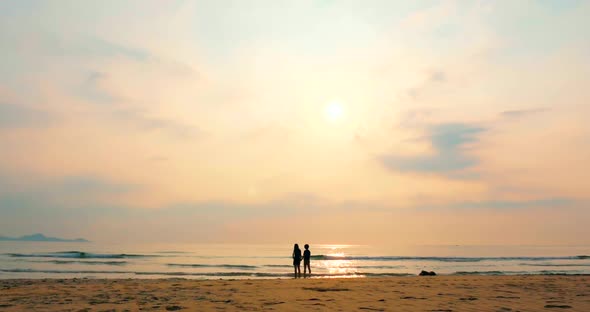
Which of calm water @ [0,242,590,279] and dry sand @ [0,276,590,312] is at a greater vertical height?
dry sand @ [0,276,590,312]

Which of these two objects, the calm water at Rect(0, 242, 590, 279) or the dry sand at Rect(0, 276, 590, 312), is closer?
the dry sand at Rect(0, 276, 590, 312)

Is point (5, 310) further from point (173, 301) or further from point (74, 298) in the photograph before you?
point (173, 301)

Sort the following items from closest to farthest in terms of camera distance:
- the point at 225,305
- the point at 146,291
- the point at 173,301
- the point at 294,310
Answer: the point at 294,310 → the point at 225,305 → the point at 173,301 → the point at 146,291

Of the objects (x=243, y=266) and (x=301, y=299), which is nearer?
(x=301, y=299)

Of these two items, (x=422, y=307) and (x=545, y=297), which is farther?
(x=545, y=297)

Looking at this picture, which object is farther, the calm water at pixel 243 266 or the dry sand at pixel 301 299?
the calm water at pixel 243 266

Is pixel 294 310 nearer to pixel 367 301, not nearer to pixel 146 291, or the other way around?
pixel 367 301

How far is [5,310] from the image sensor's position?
1148 centimetres

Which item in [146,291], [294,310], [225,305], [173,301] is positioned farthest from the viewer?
[146,291]

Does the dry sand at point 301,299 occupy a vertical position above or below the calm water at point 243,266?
above

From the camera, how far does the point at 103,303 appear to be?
12844 millimetres

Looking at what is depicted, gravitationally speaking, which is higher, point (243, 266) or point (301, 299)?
point (301, 299)

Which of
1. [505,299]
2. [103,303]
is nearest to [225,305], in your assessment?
[103,303]

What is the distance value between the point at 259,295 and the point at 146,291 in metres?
4.51
